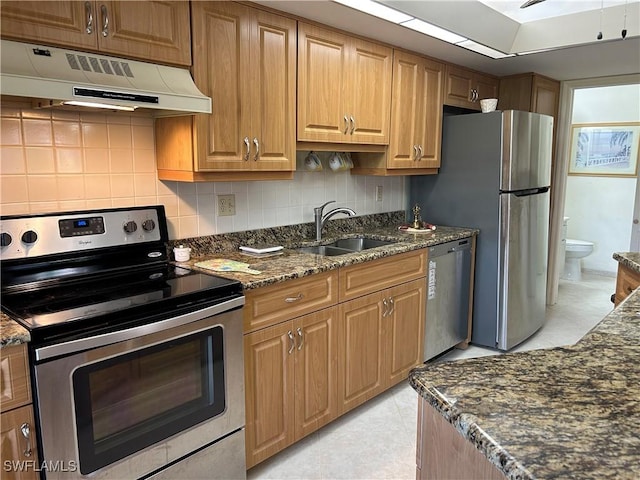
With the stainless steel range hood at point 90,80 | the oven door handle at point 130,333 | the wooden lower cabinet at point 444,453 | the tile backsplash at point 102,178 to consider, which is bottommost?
the wooden lower cabinet at point 444,453

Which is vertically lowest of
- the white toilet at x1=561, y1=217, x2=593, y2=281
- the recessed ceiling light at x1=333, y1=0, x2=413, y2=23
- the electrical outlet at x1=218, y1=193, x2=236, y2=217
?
the white toilet at x1=561, y1=217, x2=593, y2=281

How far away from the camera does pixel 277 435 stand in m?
2.18

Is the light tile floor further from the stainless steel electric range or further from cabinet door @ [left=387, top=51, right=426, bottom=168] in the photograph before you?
cabinet door @ [left=387, top=51, right=426, bottom=168]

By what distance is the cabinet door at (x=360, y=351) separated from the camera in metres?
2.45

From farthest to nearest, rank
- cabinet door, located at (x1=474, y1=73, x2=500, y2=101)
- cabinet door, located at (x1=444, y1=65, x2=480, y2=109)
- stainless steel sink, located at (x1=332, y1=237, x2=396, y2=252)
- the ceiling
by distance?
cabinet door, located at (x1=474, y1=73, x2=500, y2=101) < cabinet door, located at (x1=444, y1=65, x2=480, y2=109) < stainless steel sink, located at (x1=332, y1=237, x2=396, y2=252) < the ceiling

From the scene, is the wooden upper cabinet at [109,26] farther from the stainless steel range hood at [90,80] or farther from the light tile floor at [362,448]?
the light tile floor at [362,448]

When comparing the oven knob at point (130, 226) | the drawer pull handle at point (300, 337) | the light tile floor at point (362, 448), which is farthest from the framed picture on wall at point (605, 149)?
the oven knob at point (130, 226)

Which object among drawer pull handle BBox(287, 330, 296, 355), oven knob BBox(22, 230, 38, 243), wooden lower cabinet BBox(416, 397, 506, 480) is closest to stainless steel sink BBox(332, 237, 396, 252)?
drawer pull handle BBox(287, 330, 296, 355)

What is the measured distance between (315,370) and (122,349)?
1.02m

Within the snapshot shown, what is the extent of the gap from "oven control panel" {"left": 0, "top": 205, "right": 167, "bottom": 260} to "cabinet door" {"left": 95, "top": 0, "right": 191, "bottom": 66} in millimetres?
676

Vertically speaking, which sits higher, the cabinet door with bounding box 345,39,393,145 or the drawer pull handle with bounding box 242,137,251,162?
the cabinet door with bounding box 345,39,393,145

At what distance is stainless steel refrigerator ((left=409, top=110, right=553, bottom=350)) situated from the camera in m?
3.24

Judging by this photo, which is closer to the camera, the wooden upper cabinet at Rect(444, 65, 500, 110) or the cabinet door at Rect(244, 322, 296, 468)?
the cabinet door at Rect(244, 322, 296, 468)

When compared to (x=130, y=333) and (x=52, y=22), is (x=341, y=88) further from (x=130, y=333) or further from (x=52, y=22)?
(x=130, y=333)
